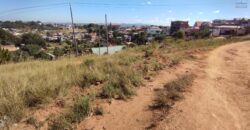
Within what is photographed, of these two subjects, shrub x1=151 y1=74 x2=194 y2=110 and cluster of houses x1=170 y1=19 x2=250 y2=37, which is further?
cluster of houses x1=170 y1=19 x2=250 y2=37

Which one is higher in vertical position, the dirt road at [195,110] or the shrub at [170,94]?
the shrub at [170,94]

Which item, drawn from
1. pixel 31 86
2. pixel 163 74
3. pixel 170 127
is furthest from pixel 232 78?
pixel 31 86

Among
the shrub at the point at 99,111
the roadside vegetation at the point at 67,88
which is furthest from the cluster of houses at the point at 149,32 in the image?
the shrub at the point at 99,111

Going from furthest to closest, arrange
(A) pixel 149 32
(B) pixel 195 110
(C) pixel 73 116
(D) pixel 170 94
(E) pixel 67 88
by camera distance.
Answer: (A) pixel 149 32 < (E) pixel 67 88 < (D) pixel 170 94 < (B) pixel 195 110 < (C) pixel 73 116

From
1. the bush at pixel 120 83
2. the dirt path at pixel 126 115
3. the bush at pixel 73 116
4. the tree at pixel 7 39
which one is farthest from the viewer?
the tree at pixel 7 39

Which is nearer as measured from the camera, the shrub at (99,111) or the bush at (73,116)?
the bush at (73,116)

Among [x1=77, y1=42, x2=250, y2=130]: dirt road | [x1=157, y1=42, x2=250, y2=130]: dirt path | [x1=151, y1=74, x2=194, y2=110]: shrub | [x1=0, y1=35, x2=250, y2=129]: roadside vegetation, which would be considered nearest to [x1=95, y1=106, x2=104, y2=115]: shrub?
[x1=0, y1=35, x2=250, y2=129]: roadside vegetation

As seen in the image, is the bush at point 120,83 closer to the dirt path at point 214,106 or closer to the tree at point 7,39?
the dirt path at point 214,106

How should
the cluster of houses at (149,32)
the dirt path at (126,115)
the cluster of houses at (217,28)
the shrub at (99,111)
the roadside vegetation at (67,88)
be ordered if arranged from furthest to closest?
the cluster of houses at (217,28)
the cluster of houses at (149,32)
the shrub at (99,111)
the roadside vegetation at (67,88)
the dirt path at (126,115)

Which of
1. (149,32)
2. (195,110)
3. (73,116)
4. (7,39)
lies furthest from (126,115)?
(7,39)

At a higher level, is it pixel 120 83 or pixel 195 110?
pixel 120 83

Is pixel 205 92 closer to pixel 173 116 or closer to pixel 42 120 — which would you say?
pixel 173 116

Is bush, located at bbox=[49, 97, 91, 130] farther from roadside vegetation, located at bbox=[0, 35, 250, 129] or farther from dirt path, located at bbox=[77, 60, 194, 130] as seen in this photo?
dirt path, located at bbox=[77, 60, 194, 130]

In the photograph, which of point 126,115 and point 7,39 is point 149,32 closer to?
point 7,39
